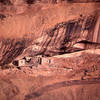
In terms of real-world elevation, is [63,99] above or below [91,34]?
below

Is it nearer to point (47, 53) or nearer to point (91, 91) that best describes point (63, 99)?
point (91, 91)

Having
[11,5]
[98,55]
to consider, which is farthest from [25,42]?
[98,55]

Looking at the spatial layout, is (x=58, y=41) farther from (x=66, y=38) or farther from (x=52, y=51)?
(x=52, y=51)

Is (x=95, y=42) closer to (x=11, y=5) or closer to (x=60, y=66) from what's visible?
(x=60, y=66)

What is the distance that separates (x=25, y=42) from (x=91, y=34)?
194cm

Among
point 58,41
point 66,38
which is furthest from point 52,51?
point 66,38

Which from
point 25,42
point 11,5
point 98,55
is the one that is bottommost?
point 98,55

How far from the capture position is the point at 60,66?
3.74 m

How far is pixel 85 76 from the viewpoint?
3824 millimetres

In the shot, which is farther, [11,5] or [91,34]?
[11,5]

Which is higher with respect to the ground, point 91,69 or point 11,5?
point 11,5

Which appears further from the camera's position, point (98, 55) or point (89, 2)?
point (89, 2)

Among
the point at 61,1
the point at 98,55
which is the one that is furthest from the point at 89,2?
the point at 98,55

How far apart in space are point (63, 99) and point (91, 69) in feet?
3.92
